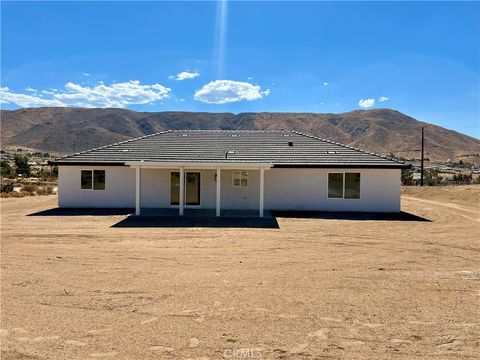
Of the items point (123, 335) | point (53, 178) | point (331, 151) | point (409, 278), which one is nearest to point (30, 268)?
point (123, 335)

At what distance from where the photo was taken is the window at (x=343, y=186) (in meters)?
18.9

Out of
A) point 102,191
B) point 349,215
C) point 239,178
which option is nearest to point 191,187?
point 239,178

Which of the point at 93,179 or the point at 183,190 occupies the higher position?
the point at 93,179

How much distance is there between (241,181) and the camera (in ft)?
63.7

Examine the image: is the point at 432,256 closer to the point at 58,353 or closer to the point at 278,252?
the point at 278,252

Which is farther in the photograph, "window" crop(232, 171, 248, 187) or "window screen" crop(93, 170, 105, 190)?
"window screen" crop(93, 170, 105, 190)

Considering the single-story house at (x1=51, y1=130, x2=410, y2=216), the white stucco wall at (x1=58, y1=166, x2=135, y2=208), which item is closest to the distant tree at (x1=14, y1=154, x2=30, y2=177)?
the white stucco wall at (x1=58, y1=166, x2=135, y2=208)

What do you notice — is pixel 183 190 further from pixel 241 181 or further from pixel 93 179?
pixel 93 179

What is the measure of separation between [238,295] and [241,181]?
42.6ft

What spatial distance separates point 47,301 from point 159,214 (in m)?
11.3

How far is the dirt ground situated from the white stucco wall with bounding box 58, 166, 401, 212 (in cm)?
622

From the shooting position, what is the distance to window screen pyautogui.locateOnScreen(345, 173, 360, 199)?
745 inches

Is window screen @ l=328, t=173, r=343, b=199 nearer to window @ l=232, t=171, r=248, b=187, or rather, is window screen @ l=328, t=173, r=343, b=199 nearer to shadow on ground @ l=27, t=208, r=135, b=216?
window @ l=232, t=171, r=248, b=187

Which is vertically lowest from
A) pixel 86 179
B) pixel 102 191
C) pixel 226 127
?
pixel 102 191
